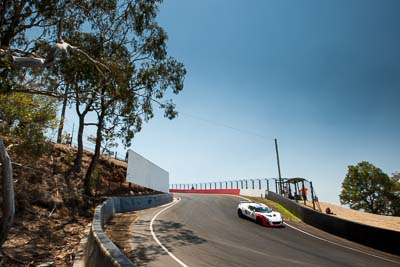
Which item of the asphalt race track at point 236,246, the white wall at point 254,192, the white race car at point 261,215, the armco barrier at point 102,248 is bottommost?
the asphalt race track at point 236,246

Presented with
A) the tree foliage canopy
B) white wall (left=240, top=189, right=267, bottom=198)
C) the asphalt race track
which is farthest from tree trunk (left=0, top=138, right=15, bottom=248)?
the tree foliage canopy

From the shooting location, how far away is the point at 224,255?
1069 cm

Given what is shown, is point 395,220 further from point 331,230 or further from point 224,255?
point 224,255

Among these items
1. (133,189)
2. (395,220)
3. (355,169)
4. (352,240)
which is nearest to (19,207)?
(133,189)

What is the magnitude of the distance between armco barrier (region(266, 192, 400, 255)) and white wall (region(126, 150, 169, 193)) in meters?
13.9

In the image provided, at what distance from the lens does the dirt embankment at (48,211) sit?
1010 cm

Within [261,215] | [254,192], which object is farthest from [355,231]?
[254,192]

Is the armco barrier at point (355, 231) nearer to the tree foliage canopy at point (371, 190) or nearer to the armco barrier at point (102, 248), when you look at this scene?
the armco barrier at point (102, 248)

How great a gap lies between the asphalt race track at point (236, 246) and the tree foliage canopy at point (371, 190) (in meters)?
47.5

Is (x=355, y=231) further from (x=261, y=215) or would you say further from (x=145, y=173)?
(x=145, y=173)

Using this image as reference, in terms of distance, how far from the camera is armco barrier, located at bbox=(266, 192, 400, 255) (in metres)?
14.2

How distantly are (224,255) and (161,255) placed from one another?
2341mm

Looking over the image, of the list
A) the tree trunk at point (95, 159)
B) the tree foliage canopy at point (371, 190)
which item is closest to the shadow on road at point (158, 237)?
the tree trunk at point (95, 159)

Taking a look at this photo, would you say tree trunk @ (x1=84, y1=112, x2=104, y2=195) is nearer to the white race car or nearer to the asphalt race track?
the asphalt race track
